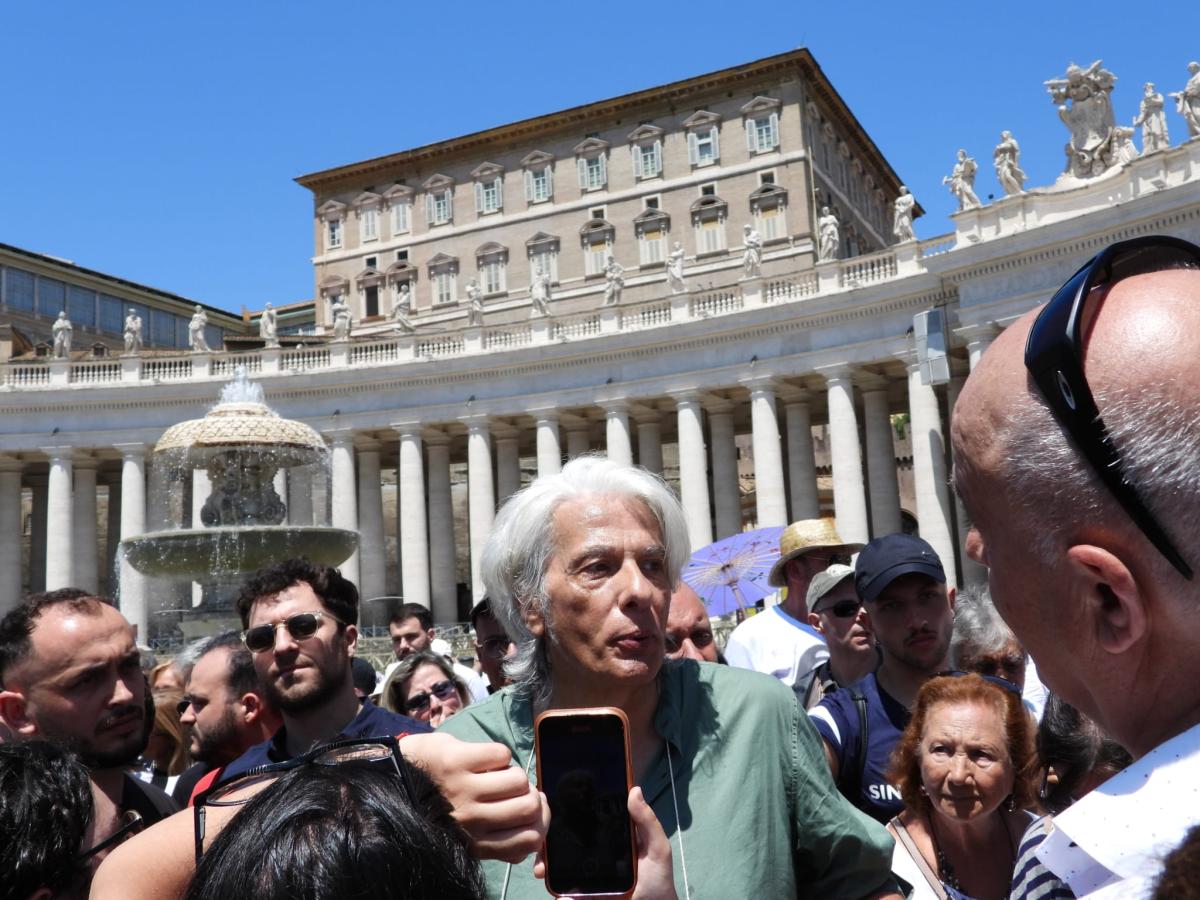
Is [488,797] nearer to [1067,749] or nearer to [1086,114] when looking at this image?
[1067,749]

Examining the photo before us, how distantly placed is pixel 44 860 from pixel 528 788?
5.61ft

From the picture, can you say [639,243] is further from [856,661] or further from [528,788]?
[528,788]

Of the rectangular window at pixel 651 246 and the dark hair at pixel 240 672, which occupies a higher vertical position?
the rectangular window at pixel 651 246

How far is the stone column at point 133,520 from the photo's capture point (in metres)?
43.8

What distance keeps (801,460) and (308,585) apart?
125ft

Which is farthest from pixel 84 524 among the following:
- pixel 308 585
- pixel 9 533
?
pixel 308 585

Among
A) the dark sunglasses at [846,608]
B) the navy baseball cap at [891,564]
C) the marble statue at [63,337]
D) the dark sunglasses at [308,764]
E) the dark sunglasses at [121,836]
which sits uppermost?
the marble statue at [63,337]

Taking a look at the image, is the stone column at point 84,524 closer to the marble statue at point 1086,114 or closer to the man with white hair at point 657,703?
the marble statue at point 1086,114

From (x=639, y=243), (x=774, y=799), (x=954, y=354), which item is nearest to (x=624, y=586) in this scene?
(x=774, y=799)

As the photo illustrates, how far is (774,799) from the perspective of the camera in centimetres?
349

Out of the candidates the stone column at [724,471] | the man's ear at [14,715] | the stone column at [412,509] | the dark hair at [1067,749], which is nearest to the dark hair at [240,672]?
the man's ear at [14,715]

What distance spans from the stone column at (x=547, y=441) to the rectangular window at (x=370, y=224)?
31363mm

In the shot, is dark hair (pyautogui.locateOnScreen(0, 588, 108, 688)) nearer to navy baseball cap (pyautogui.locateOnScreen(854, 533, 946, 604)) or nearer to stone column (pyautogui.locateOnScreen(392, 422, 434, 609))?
navy baseball cap (pyautogui.locateOnScreen(854, 533, 946, 604))

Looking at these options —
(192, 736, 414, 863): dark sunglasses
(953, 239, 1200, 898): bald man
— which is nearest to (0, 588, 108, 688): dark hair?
(192, 736, 414, 863): dark sunglasses
